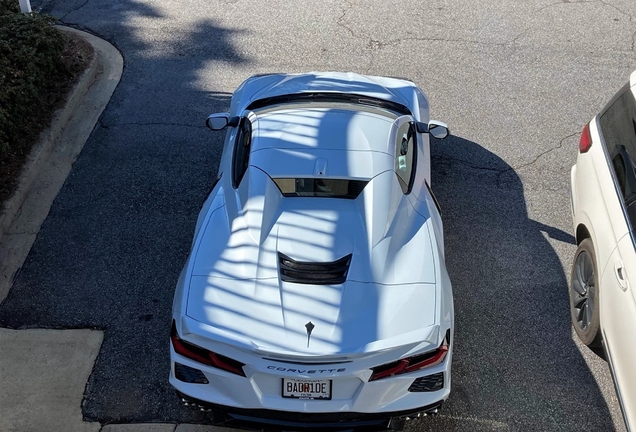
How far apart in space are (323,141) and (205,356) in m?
1.86

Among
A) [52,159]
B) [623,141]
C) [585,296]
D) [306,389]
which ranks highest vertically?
[623,141]

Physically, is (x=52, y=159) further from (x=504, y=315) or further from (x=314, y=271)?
(x=504, y=315)

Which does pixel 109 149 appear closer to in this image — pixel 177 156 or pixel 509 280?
pixel 177 156

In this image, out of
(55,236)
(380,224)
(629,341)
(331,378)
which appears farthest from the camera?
(55,236)

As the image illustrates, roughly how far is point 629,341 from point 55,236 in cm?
467

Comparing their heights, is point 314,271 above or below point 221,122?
above

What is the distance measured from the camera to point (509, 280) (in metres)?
5.47

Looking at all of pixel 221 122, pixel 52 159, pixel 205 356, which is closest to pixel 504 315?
pixel 205 356

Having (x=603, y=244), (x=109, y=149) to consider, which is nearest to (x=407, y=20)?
(x=109, y=149)

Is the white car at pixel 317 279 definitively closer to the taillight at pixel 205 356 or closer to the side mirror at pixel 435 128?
the taillight at pixel 205 356

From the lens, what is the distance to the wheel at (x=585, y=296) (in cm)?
464

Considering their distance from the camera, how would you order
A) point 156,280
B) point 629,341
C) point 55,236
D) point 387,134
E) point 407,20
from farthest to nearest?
point 407,20 < point 55,236 < point 156,280 < point 387,134 < point 629,341

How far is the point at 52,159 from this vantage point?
6.82m

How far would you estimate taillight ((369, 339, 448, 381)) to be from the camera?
144 inches
